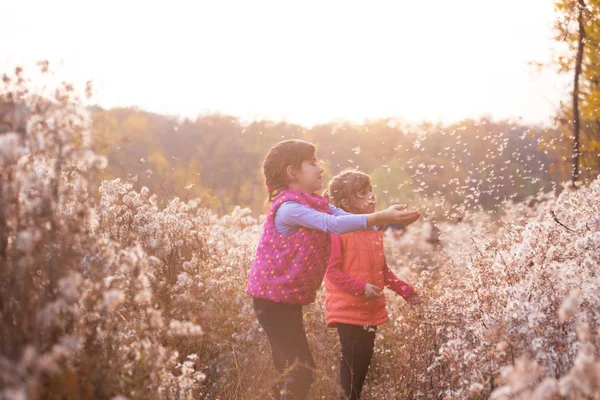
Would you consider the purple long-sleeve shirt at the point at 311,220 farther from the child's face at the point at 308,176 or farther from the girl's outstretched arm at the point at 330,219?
the child's face at the point at 308,176

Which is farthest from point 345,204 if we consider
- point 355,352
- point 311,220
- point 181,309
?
point 181,309

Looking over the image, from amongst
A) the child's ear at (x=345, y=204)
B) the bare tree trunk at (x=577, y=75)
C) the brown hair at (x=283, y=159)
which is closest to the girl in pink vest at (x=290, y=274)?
the brown hair at (x=283, y=159)

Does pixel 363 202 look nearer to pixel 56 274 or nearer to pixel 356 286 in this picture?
pixel 356 286

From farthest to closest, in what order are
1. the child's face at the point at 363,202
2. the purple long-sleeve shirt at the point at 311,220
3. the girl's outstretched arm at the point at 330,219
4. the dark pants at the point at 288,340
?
the child's face at the point at 363,202
the dark pants at the point at 288,340
the purple long-sleeve shirt at the point at 311,220
the girl's outstretched arm at the point at 330,219

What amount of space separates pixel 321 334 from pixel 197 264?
1895mm

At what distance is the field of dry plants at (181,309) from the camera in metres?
2.02

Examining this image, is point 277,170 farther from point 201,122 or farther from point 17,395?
point 201,122

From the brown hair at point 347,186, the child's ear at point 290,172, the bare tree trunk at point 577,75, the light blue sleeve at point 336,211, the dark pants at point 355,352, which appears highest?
the bare tree trunk at point 577,75

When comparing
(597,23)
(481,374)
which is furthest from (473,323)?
(597,23)

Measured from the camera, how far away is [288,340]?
3.47 metres

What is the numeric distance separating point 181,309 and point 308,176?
7.32 ft

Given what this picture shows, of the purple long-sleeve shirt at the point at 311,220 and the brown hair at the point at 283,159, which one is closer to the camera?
the purple long-sleeve shirt at the point at 311,220

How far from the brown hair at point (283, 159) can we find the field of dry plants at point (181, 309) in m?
1.02

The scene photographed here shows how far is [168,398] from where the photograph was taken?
291 centimetres
